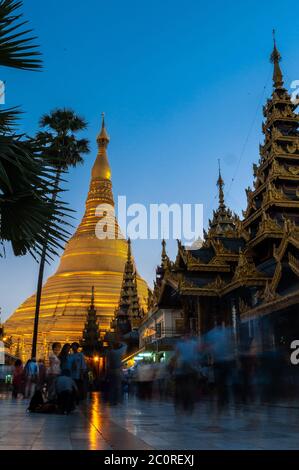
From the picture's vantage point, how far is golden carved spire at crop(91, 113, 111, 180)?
213 feet

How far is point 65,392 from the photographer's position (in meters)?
10.7

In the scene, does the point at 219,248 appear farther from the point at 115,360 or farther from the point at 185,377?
the point at 185,377

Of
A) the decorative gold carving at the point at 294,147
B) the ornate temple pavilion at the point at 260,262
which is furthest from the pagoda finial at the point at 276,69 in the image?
the decorative gold carving at the point at 294,147

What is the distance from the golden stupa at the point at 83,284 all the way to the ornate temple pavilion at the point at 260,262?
2493 cm

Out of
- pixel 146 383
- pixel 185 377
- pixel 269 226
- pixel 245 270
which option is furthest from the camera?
pixel 146 383

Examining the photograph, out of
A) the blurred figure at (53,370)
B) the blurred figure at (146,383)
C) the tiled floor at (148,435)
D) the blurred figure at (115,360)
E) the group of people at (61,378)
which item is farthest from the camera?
the blurred figure at (146,383)

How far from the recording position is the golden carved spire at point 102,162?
64.8m

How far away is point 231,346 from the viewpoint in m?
21.0

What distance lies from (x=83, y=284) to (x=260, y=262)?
3690 cm

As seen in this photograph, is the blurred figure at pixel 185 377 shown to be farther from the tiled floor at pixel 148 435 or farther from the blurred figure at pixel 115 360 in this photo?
the tiled floor at pixel 148 435

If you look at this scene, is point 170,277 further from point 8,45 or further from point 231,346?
point 8,45

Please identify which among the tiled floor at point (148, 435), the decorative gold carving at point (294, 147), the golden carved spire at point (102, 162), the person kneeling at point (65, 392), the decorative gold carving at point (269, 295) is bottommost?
the tiled floor at point (148, 435)

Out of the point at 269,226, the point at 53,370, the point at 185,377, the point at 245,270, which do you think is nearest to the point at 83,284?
the point at 245,270
